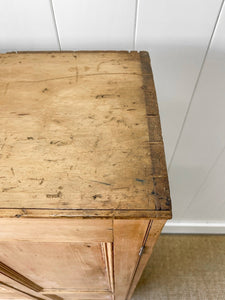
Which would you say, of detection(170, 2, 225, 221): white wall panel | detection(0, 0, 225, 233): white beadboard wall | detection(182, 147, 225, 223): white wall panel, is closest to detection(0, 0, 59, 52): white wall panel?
detection(0, 0, 225, 233): white beadboard wall

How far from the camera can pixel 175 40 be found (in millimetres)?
492

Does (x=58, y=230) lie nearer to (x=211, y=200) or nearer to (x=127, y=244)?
(x=127, y=244)

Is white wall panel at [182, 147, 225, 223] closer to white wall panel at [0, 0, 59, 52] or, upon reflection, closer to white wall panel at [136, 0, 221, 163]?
white wall panel at [136, 0, 221, 163]

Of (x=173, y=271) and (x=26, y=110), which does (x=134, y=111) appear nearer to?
(x=26, y=110)

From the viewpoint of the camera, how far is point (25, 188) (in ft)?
1.05

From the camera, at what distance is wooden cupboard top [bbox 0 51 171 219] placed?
312 millimetres

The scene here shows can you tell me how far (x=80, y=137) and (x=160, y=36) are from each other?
0.96ft

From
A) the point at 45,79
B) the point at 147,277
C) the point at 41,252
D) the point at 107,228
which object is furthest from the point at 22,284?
the point at 147,277

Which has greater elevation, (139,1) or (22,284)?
(139,1)

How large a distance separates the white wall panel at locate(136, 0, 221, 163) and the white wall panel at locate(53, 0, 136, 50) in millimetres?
26

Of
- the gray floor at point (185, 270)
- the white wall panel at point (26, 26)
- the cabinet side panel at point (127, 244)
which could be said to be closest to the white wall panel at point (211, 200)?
the gray floor at point (185, 270)

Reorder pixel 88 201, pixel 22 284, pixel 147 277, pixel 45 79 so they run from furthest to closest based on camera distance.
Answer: pixel 147 277
pixel 22 284
pixel 45 79
pixel 88 201

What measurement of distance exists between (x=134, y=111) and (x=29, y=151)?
0.61 ft

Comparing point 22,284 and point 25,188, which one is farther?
point 22,284
